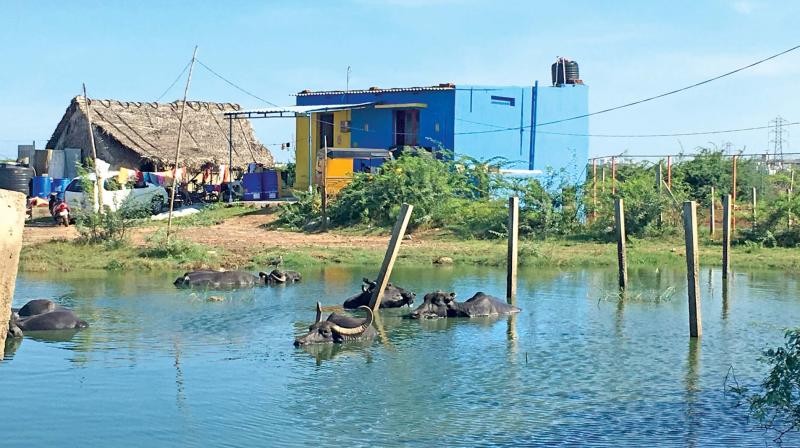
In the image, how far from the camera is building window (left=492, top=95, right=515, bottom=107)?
127 ft

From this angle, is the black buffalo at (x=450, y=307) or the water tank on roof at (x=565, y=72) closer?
the black buffalo at (x=450, y=307)

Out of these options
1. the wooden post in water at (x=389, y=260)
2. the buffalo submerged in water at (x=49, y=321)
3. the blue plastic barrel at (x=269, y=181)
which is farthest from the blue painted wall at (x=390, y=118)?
the buffalo submerged in water at (x=49, y=321)

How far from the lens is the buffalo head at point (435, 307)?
57.7ft

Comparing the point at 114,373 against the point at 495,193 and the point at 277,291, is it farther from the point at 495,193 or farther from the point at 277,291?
the point at 495,193

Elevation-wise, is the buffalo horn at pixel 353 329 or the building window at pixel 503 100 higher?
the building window at pixel 503 100

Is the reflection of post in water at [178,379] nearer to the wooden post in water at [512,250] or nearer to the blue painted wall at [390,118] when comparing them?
the wooden post in water at [512,250]

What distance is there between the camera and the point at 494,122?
38469 millimetres

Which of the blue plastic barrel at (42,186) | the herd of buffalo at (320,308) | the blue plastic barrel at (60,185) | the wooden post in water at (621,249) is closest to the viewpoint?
the herd of buffalo at (320,308)

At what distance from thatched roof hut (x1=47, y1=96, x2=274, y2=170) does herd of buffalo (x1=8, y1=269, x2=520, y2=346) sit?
20878mm

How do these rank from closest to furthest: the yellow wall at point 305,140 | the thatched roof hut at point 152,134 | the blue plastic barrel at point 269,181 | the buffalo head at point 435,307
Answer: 1. the buffalo head at point 435,307
2. the blue plastic barrel at point 269,181
3. the yellow wall at point 305,140
4. the thatched roof hut at point 152,134

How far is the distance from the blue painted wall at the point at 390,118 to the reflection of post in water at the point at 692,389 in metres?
21.1

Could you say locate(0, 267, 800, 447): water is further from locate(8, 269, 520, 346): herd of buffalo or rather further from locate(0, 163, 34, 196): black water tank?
locate(0, 163, 34, 196): black water tank

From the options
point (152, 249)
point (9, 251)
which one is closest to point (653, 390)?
point (9, 251)

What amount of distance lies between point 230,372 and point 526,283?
10012 mm
